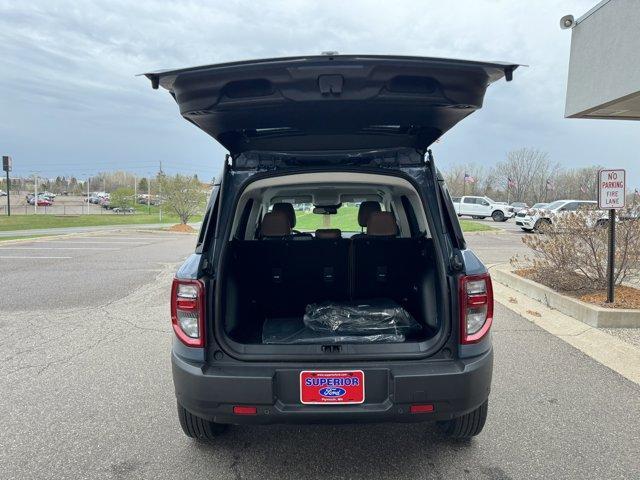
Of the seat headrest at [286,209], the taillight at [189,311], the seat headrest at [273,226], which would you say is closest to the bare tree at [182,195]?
the seat headrest at [286,209]

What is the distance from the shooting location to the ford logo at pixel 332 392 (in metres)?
2.16

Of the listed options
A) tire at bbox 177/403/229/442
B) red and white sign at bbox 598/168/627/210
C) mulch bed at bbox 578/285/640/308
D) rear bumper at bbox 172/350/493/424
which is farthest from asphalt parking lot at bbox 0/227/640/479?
red and white sign at bbox 598/168/627/210

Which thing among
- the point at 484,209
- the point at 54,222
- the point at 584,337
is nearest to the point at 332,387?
the point at 584,337

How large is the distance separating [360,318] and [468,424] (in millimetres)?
920

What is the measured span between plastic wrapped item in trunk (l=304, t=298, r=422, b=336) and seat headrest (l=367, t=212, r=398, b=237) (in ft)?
1.67

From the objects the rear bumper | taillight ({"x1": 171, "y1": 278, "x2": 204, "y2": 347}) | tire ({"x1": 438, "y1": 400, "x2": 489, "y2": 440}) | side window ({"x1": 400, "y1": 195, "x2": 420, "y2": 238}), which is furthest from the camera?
side window ({"x1": 400, "y1": 195, "x2": 420, "y2": 238})

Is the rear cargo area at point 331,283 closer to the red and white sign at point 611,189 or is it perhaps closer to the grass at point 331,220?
the grass at point 331,220

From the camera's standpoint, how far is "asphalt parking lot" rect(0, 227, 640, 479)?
245 centimetres

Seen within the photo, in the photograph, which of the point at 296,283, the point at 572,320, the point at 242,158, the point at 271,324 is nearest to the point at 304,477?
the point at 271,324

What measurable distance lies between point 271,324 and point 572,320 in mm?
4100

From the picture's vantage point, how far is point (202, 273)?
2.32 meters

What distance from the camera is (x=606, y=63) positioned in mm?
9297

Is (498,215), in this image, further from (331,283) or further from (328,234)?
(331,283)

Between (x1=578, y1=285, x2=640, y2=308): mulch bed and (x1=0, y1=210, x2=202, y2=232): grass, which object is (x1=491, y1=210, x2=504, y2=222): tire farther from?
(x1=578, y1=285, x2=640, y2=308): mulch bed
